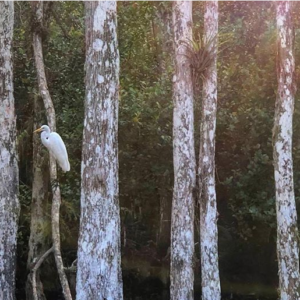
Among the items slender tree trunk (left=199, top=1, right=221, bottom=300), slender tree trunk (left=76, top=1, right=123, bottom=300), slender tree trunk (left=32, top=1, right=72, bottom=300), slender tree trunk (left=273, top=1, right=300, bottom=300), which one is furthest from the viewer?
slender tree trunk (left=32, top=1, right=72, bottom=300)

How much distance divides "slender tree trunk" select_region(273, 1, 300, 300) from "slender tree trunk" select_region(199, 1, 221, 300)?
89 centimetres

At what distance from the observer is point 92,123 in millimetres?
6016

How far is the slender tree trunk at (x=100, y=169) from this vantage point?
5859 millimetres

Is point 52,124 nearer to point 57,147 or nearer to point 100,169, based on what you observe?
point 57,147

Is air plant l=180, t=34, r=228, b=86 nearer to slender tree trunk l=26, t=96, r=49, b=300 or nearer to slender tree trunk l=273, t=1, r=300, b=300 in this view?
slender tree trunk l=273, t=1, r=300, b=300

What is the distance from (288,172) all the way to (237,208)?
12.0ft

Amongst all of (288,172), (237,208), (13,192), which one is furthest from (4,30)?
(237,208)

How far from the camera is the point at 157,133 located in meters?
10.4

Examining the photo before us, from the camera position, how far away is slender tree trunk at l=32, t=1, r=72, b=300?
27.1ft

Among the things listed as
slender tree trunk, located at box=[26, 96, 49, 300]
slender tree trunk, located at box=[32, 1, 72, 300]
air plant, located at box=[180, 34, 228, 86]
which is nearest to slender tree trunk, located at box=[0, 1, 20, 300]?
slender tree trunk, located at box=[32, 1, 72, 300]

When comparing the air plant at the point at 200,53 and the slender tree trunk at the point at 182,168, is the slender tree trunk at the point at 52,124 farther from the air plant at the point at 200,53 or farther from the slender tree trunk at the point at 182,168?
the air plant at the point at 200,53

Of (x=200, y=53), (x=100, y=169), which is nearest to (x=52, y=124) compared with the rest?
(x=200, y=53)

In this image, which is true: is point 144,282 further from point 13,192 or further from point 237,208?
point 13,192

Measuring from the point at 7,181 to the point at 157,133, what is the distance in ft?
11.3
